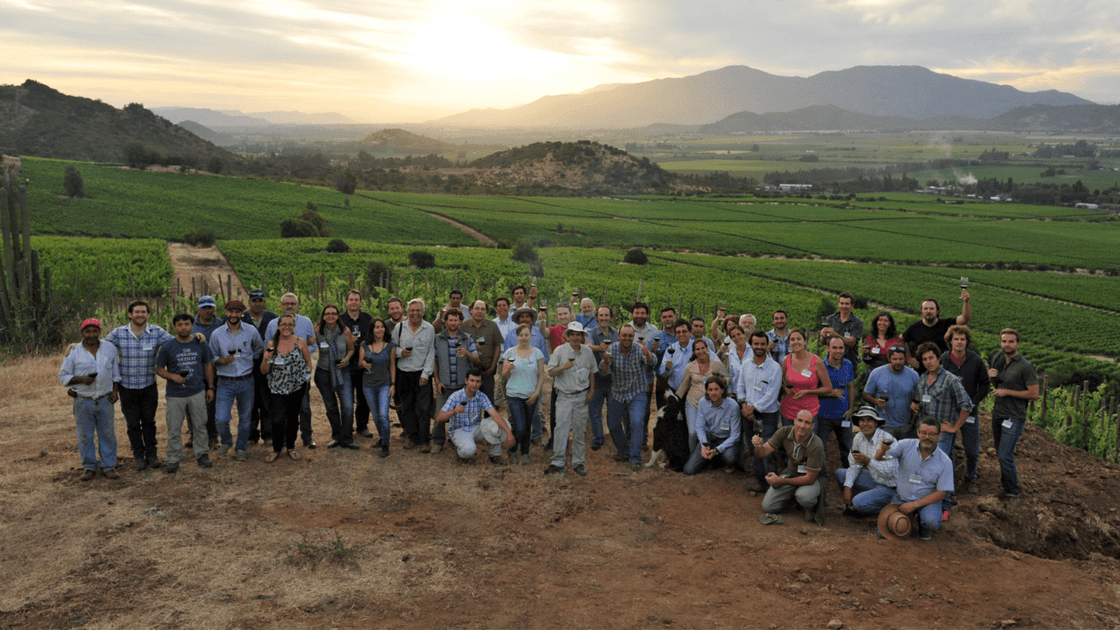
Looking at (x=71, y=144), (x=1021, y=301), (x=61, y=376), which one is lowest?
(x=1021, y=301)

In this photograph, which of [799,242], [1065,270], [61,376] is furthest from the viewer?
[799,242]

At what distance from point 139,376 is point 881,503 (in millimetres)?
9574

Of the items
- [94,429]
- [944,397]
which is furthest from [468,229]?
[944,397]

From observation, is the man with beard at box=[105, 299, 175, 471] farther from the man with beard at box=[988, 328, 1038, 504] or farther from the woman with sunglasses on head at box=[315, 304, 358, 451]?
the man with beard at box=[988, 328, 1038, 504]

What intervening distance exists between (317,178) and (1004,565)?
387 ft

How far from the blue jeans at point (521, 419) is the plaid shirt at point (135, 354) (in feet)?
15.2

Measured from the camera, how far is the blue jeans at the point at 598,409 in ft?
34.0

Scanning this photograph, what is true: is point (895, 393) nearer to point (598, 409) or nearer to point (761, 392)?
point (761, 392)

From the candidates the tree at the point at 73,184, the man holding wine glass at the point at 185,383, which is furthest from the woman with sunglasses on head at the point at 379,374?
the tree at the point at 73,184

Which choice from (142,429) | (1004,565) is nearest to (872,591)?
(1004,565)

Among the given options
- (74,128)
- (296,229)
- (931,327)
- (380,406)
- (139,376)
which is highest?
(74,128)

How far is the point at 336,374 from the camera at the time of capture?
10.1m

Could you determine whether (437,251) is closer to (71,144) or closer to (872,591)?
(872,591)

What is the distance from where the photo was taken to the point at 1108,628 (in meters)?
6.18
